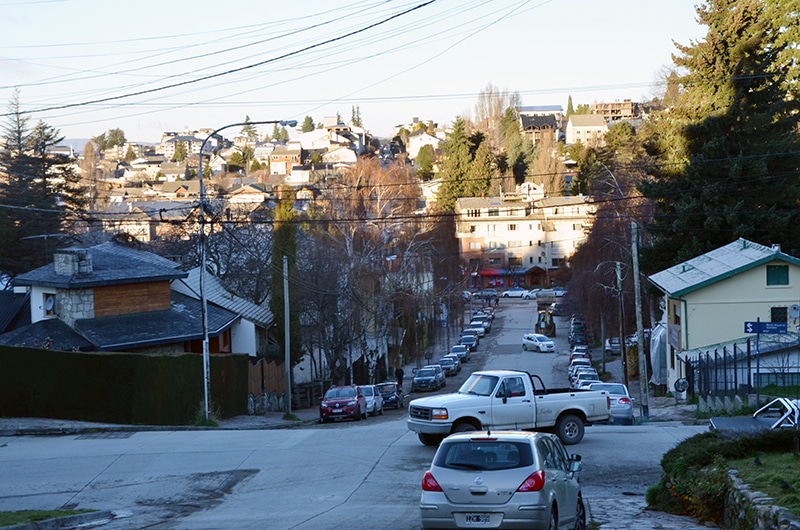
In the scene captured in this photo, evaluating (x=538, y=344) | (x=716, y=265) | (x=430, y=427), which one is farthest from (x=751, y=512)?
(x=538, y=344)

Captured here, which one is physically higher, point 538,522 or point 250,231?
point 250,231

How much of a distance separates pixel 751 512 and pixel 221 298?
131ft

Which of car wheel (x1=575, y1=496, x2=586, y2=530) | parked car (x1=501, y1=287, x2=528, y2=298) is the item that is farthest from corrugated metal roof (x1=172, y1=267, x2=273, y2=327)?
parked car (x1=501, y1=287, x2=528, y2=298)

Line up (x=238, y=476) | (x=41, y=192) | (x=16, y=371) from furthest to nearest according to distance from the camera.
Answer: (x=41, y=192), (x=16, y=371), (x=238, y=476)

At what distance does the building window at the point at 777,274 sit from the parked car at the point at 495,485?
30.2 m

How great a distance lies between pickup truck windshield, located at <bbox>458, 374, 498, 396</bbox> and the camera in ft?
71.4

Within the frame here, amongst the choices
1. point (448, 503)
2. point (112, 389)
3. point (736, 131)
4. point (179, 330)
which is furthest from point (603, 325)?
point (448, 503)

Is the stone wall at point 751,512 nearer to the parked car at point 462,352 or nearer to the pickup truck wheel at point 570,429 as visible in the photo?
the pickup truck wheel at point 570,429

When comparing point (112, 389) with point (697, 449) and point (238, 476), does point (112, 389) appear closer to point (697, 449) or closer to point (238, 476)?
point (238, 476)

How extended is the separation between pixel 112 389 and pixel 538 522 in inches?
930

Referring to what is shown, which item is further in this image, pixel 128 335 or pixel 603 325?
pixel 603 325

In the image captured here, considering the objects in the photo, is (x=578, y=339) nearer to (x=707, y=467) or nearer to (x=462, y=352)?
(x=462, y=352)

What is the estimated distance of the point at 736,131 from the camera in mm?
47344

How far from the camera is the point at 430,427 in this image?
70.4ft
